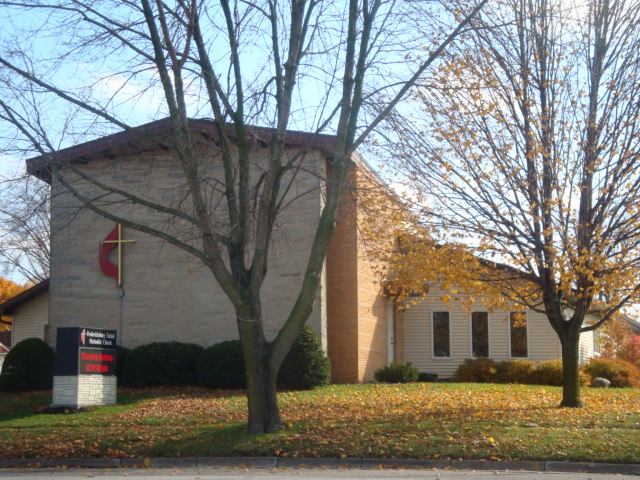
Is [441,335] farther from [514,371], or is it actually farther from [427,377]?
[514,371]

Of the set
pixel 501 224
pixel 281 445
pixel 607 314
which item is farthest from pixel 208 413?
pixel 607 314

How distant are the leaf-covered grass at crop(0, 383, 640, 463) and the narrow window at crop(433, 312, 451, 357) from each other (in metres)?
Result: 9.77

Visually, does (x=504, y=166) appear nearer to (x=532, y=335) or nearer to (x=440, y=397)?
(x=440, y=397)

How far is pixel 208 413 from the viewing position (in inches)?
666

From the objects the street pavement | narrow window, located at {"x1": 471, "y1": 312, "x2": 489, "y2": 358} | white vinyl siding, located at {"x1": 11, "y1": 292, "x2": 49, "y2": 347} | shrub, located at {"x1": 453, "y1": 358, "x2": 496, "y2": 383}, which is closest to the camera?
the street pavement

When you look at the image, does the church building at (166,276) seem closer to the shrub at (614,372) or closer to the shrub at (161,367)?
the shrub at (161,367)

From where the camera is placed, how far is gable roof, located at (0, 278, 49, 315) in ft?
105

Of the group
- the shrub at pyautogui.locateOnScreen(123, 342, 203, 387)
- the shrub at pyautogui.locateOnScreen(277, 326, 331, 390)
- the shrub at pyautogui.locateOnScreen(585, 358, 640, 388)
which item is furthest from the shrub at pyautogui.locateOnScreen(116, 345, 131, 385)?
the shrub at pyautogui.locateOnScreen(585, 358, 640, 388)

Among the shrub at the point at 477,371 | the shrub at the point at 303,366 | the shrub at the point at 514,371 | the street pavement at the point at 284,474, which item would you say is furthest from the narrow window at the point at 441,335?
the street pavement at the point at 284,474

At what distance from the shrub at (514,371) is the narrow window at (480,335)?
1889 millimetres

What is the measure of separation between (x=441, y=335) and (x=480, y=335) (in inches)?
56.7

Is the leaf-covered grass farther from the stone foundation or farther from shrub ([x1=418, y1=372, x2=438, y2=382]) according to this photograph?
shrub ([x1=418, y1=372, x2=438, y2=382])

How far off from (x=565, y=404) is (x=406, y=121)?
7.54 metres

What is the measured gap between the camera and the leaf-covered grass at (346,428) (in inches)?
487
